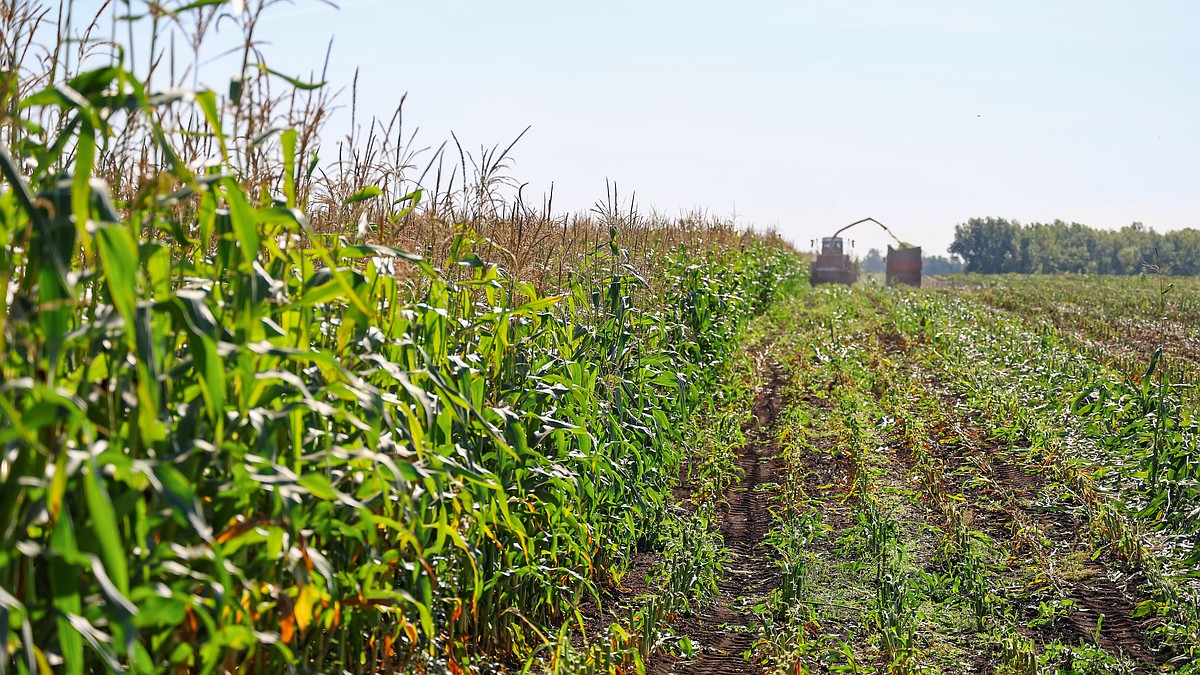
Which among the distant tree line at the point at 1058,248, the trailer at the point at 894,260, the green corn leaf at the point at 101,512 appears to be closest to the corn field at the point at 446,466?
the green corn leaf at the point at 101,512

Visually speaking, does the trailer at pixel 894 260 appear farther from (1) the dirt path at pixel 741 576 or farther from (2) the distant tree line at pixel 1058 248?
(2) the distant tree line at pixel 1058 248

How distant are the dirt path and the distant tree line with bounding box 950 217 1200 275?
85.2m

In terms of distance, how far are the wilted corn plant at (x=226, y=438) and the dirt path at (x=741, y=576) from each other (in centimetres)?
94

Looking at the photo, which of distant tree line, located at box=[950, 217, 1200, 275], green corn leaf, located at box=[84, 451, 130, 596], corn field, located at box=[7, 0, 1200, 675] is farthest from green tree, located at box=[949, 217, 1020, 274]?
green corn leaf, located at box=[84, 451, 130, 596]

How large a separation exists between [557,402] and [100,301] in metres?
2.21

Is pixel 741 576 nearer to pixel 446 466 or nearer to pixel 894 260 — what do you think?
pixel 446 466

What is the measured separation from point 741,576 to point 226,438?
12.4ft

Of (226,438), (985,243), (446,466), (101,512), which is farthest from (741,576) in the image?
(985,243)

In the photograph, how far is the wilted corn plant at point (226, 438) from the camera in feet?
5.97

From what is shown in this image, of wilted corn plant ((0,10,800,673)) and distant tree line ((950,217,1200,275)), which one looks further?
distant tree line ((950,217,1200,275))

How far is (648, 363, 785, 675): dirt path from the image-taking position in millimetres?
4346

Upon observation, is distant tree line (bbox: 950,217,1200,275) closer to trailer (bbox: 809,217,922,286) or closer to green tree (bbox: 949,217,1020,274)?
green tree (bbox: 949,217,1020,274)

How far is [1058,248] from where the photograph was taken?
9081cm

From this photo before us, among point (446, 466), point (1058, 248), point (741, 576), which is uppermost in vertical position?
point (1058, 248)
